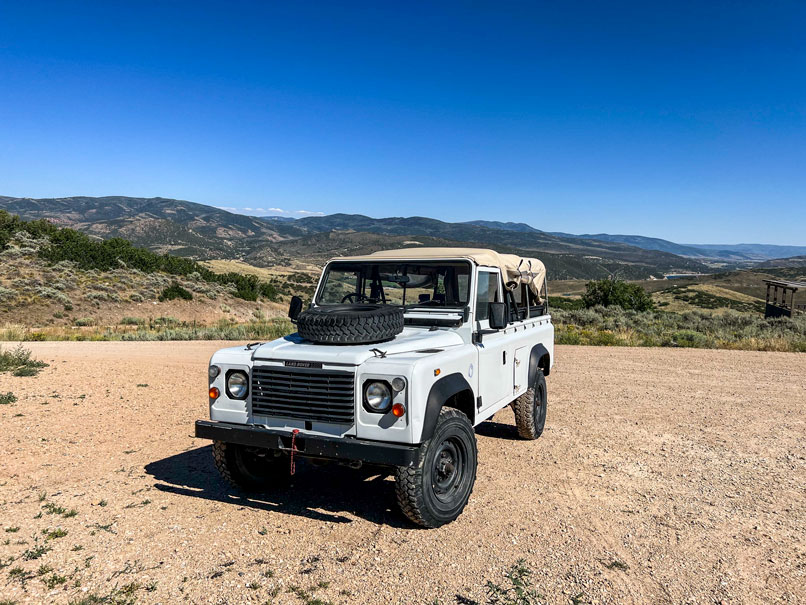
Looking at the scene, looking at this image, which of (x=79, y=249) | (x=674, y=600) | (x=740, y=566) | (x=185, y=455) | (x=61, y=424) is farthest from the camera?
(x=79, y=249)

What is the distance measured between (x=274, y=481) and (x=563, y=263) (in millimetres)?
135142

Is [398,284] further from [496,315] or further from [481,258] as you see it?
[496,315]

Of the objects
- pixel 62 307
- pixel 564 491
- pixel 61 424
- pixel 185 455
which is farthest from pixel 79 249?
pixel 564 491

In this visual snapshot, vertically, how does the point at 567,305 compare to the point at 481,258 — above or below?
below

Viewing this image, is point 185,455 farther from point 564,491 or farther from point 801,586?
point 801,586

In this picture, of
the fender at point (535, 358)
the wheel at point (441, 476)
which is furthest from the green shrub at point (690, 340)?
the wheel at point (441, 476)

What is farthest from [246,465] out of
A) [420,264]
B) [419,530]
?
[420,264]

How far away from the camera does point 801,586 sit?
3.58m

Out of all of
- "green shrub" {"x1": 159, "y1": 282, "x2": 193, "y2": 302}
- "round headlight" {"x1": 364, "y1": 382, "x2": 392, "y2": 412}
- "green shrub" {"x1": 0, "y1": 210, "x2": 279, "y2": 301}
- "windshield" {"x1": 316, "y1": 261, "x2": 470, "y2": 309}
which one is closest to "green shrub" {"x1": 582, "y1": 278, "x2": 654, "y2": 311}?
"green shrub" {"x1": 0, "y1": 210, "x2": 279, "y2": 301}

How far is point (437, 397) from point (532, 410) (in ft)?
9.46

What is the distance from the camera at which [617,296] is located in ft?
101

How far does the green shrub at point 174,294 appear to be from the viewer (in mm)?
30109

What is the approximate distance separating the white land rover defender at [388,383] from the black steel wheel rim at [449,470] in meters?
0.01

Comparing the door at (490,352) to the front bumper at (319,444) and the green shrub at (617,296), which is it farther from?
the green shrub at (617,296)
